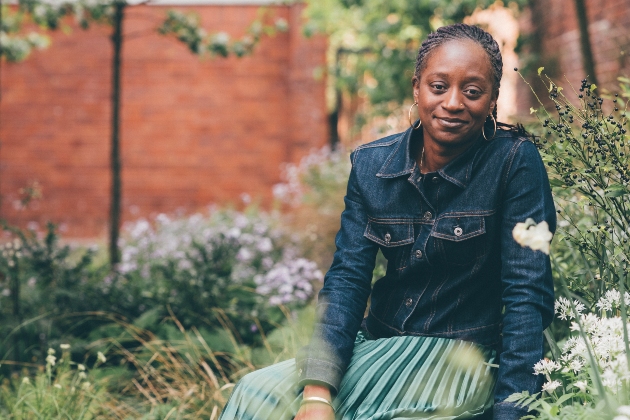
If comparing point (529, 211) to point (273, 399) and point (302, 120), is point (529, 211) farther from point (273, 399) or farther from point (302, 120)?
point (302, 120)

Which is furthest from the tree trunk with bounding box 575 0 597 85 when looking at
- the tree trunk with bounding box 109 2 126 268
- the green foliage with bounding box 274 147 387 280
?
the tree trunk with bounding box 109 2 126 268

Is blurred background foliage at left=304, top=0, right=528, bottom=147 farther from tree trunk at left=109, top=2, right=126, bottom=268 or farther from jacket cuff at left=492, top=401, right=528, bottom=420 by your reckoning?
jacket cuff at left=492, top=401, right=528, bottom=420

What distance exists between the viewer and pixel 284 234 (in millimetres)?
5688

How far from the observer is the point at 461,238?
1891 millimetres

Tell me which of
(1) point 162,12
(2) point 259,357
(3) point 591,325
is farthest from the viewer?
(1) point 162,12

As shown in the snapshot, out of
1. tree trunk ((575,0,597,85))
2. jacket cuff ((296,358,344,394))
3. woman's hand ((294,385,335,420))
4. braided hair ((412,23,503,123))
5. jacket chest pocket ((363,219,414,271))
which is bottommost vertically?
woman's hand ((294,385,335,420))

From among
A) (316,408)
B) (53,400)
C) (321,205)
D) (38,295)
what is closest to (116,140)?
(38,295)

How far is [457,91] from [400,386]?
79 cm

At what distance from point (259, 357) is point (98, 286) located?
1.18 metres

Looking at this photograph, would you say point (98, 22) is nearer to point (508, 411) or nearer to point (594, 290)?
point (594, 290)

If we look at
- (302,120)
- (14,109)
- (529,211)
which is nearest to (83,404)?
(529,211)

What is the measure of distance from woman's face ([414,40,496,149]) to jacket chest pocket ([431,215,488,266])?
Result: 0.73 ft

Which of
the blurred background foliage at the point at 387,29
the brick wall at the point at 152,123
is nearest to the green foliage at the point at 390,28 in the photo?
the blurred background foliage at the point at 387,29

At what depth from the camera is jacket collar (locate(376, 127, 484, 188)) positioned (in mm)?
1928
